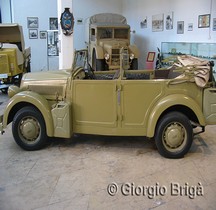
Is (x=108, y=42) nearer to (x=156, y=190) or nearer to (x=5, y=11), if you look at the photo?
(x=5, y=11)

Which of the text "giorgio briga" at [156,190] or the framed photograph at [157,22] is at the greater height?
the framed photograph at [157,22]

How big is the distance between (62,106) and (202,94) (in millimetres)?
1907

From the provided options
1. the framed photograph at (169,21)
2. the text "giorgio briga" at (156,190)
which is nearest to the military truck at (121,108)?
the text "giorgio briga" at (156,190)

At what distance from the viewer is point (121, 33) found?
10703mm

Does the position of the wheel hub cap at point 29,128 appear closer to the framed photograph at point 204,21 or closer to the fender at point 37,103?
the fender at point 37,103

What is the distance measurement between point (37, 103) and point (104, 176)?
4.73ft

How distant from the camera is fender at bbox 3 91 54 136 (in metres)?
4.37

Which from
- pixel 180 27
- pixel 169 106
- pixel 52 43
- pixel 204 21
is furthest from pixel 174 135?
pixel 52 43

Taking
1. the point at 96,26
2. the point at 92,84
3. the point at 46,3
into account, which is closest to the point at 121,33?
the point at 96,26

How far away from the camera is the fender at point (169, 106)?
13.5 feet

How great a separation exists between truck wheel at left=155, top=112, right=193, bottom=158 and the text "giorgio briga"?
718mm

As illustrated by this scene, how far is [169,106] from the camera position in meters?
4.12

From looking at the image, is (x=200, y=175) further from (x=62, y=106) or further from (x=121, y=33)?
(x=121, y=33)

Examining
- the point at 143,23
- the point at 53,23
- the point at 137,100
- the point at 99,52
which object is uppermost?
the point at 53,23
